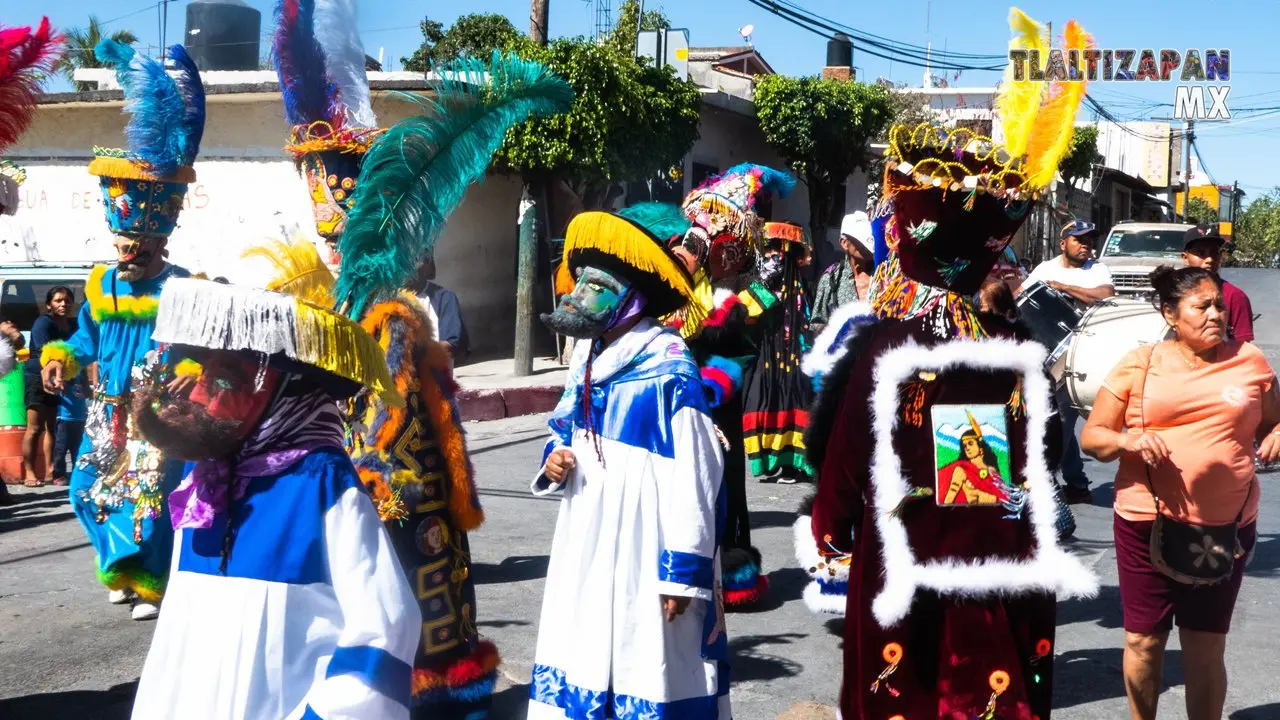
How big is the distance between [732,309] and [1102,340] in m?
2.04

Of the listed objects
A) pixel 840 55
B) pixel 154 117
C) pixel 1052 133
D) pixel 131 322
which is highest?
pixel 840 55

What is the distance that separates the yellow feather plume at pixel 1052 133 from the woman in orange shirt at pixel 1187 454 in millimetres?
788

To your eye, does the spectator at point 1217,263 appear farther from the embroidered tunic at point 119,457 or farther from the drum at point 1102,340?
the embroidered tunic at point 119,457

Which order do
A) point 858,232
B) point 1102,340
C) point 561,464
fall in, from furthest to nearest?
point 858,232, point 1102,340, point 561,464

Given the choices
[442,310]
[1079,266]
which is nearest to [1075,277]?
[1079,266]

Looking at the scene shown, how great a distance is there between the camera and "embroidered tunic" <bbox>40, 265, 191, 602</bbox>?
5672mm

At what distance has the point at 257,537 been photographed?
278cm

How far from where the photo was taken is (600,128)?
16844 millimetres

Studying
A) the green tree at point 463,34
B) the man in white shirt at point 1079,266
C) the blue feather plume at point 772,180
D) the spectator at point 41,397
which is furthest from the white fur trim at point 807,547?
the green tree at point 463,34

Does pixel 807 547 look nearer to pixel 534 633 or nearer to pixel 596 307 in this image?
pixel 596 307

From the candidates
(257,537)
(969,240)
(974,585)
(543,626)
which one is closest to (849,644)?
(974,585)

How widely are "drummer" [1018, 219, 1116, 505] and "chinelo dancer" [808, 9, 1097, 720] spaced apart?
4651mm

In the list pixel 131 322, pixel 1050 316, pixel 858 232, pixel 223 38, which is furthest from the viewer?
pixel 223 38

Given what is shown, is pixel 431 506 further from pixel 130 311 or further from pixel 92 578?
pixel 92 578
